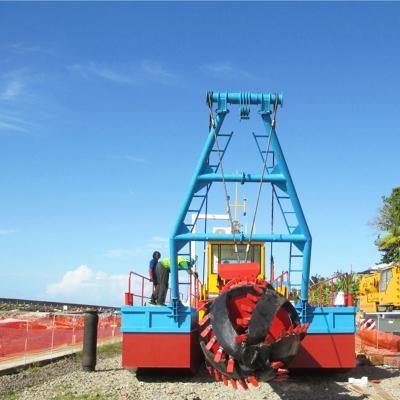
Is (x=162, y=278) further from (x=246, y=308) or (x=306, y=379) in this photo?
(x=246, y=308)

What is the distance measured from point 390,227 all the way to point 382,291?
21570 mm

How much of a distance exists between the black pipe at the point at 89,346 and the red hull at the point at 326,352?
479 cm

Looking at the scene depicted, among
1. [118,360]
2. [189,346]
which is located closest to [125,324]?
[189,346]

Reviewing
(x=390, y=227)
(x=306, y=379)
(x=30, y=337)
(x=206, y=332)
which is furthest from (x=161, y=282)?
(x=390, y=227)

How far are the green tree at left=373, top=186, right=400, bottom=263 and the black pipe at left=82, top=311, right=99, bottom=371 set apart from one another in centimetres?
3181

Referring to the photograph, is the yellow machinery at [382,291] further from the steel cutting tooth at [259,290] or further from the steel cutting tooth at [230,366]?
the steel cutting tooth at [230,366]

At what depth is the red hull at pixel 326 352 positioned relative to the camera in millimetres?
10117

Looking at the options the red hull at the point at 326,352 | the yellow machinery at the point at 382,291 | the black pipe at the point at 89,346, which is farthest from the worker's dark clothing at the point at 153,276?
the yellow machinery at the point at 382,291

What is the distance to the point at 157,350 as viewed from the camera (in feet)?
33.1

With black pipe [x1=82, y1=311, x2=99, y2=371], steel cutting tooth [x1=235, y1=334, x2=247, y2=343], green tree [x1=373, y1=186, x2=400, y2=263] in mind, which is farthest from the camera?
green tree [x1=373, y1=186, x2=400, y2=263]

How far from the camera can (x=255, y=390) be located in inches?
382

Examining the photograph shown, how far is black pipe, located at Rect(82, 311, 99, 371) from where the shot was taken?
1258 centimetres

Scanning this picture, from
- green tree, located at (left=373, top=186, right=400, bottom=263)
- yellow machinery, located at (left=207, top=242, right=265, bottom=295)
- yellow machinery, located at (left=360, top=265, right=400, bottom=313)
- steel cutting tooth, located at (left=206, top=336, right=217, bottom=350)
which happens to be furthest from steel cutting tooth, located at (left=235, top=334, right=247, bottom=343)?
green tree, located at (left=373, top=186, right=400, bottom=263)

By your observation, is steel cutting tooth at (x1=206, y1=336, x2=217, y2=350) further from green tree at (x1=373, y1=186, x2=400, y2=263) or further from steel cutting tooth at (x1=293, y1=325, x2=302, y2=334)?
green tree at (x1=373, y1=186, x2=400, y2=263)
